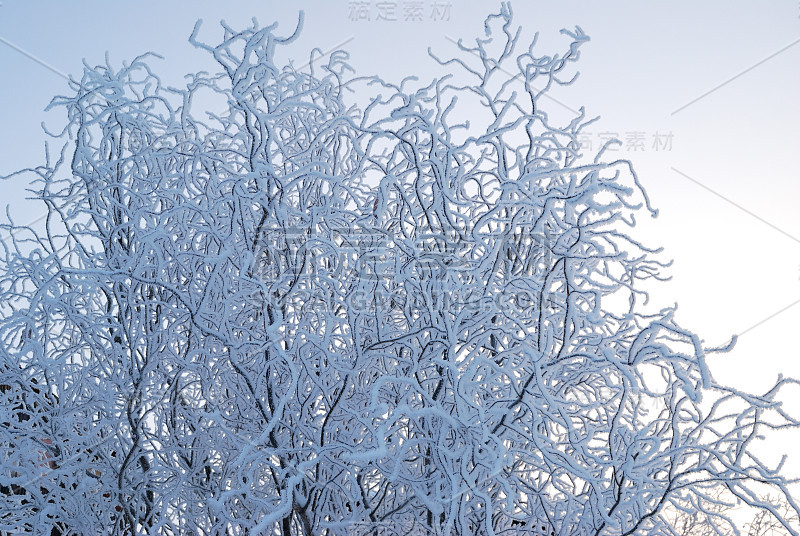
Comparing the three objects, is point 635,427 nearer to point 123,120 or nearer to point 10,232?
point 123,120

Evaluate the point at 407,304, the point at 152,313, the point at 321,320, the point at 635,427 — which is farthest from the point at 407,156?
the point at 635,427

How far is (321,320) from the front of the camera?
12.4ft

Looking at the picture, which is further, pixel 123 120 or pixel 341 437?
pixel 123 120

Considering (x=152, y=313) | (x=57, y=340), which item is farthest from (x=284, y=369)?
(x=57, y=340)

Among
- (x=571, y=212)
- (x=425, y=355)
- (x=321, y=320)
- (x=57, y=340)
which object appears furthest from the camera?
(x=57, y=340)

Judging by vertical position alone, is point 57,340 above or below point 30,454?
above

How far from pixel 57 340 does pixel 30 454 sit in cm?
83

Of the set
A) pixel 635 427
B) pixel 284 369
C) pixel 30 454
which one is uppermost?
pixel 635 427

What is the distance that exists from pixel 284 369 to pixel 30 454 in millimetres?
1642

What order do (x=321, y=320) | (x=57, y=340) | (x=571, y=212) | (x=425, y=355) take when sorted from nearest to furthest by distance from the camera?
(x=425, y=355) → (x=571, y=212) → (x=321, y=320) → (x=57, y=340)

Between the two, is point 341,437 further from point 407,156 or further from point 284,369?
point 407,156

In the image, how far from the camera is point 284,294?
3.38m

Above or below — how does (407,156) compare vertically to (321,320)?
above

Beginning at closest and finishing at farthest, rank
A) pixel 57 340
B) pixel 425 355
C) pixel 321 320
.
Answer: pixel 425 355 < pixel 321 320 < pixel 57 340
